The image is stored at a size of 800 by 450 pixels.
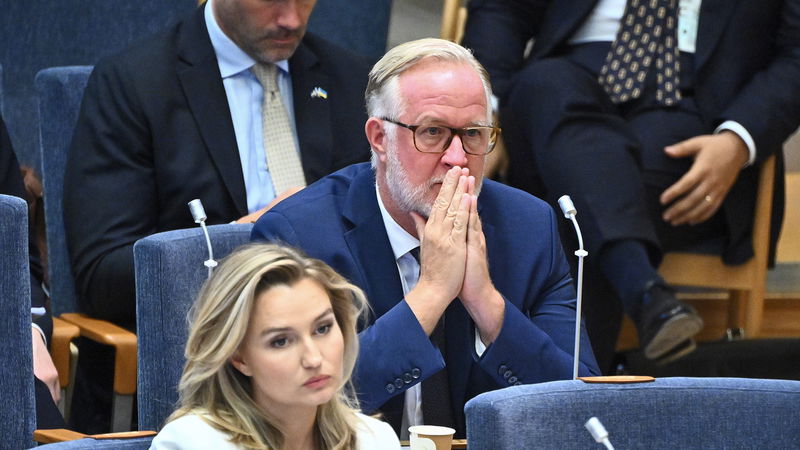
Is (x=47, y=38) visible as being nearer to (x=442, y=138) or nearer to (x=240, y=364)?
(x=442, y=138)

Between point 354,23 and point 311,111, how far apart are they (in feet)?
2.33

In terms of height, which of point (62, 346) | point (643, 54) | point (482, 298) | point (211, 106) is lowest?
point (62, 346)

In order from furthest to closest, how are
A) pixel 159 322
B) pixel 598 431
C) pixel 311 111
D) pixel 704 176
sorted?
pixel 704 176, pixel 311 111, pixel 159 322, pixel 598 431

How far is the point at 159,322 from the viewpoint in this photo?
209 cm

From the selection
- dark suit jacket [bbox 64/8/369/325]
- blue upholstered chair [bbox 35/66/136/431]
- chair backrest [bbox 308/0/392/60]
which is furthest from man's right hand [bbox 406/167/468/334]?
chair backrest [bbox 308/0/392/60]

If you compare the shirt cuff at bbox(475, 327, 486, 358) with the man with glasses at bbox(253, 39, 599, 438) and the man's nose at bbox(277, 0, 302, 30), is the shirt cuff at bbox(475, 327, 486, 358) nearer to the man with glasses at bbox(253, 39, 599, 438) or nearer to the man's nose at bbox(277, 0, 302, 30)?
the man with glasses at bbox(253, 39, 599, 438)

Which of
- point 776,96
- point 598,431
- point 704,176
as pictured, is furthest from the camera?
point 776,96

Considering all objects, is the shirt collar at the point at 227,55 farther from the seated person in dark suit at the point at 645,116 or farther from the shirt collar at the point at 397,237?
the shirt collar at the point at 397,237

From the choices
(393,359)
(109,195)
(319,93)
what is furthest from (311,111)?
(393,359)

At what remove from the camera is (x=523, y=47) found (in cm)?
349

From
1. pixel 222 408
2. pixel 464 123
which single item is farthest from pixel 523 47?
pixel 222 408

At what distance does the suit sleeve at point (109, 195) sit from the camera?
2752 millimetres

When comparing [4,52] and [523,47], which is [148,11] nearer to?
[4,52]

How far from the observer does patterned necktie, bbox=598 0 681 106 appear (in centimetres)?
329
